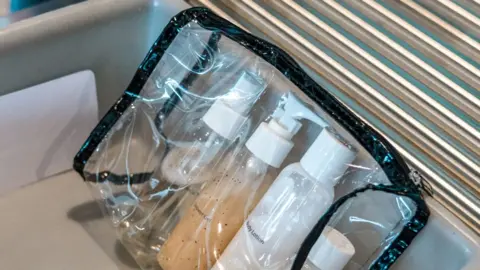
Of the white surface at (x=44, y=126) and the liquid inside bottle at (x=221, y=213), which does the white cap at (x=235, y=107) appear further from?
the white surface at (x=44, y=126)

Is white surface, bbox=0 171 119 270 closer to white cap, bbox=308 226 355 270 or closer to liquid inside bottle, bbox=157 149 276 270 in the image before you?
liquid inside bottle, bbox=157 149 276 270

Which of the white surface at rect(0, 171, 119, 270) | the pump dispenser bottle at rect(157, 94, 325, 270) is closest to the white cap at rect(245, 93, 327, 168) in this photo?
the pump dispenser bottle at rect(157, 94, 325, 270)

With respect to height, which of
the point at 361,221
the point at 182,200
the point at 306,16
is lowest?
the point at 182,200

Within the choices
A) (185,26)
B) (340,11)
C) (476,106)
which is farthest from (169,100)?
(476,106)

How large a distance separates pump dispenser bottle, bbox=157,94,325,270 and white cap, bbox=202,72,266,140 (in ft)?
0.09

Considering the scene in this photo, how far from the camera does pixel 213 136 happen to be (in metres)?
0.58

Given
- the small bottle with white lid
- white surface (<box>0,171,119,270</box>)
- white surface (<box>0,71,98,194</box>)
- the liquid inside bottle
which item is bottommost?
white surface (<box>0,171,119,270</box>)

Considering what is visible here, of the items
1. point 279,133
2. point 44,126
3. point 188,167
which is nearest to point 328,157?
point 279,133

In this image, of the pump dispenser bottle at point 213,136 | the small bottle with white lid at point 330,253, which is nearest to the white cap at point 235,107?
the pump dispenser bottle at point 213,136

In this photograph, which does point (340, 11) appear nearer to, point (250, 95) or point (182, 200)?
point (250, 95)

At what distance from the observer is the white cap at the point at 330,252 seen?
49 centimetres

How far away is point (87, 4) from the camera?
2.02 feet

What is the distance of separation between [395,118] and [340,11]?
0.41 ft

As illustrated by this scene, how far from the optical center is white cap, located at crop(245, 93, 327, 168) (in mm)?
519
